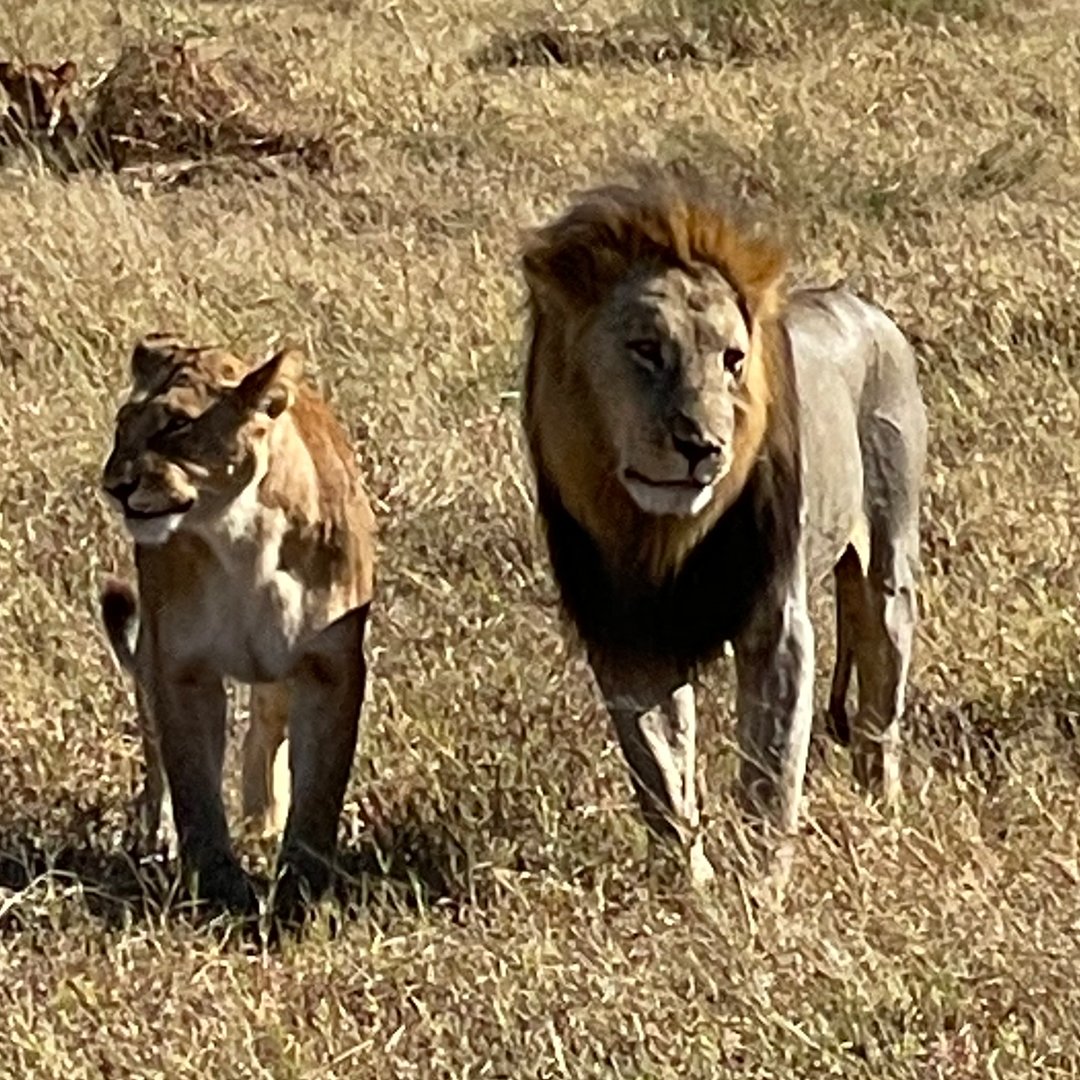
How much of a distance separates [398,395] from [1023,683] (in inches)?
98.5

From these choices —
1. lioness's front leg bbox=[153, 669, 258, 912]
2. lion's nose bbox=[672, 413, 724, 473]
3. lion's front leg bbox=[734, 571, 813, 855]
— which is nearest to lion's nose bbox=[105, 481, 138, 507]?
lioness's front leg bbox=[153, 669, 258, 912]

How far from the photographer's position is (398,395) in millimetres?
7730

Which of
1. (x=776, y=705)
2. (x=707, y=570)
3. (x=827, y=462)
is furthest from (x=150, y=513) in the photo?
(x=827, y=462)

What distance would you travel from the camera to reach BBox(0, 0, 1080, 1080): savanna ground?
13.5 feet

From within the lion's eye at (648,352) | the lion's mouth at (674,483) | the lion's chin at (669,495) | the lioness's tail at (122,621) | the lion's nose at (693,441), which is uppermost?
the lion's eye at (648,352)

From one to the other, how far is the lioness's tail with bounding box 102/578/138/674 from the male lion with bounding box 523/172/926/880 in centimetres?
80

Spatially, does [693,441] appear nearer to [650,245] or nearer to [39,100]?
[650,245]

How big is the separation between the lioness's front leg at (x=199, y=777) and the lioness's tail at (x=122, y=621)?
20.2 inches

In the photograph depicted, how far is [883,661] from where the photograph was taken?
551cm

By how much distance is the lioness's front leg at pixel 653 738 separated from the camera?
4902 mm

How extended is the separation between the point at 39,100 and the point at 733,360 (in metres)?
7.46

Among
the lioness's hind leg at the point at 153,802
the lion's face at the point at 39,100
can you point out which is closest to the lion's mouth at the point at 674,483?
the lioness's hind leg at the point at 153,802

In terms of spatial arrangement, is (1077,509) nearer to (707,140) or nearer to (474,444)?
(474,444)

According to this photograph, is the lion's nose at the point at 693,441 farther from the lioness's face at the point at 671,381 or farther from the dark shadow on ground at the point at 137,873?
the dark shadow on ground at the point at 137,873
